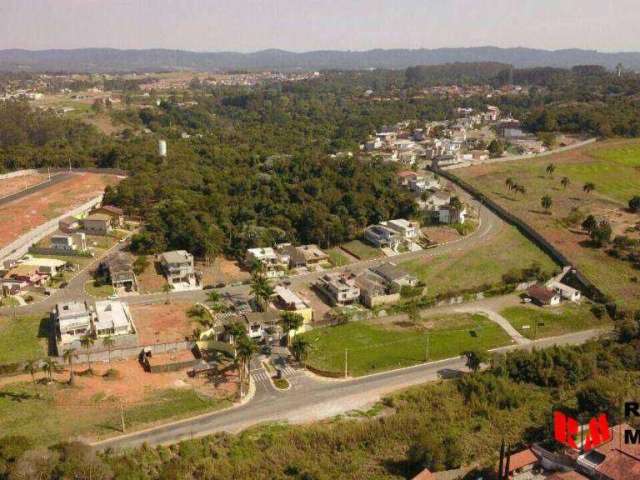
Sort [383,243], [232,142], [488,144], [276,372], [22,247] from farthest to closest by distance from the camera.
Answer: [488,144] < [232,142] < [383,243] < [22,247] < [276,372]

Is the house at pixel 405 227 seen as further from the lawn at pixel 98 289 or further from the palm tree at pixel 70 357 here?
the palm tree at pixel 70 357

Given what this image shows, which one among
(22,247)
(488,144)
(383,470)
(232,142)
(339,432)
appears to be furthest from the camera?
(488,144)

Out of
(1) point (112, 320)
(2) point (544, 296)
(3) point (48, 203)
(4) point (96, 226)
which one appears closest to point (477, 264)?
(2) point (544, 296)

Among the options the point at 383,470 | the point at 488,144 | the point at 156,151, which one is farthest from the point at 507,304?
the point at 488,144

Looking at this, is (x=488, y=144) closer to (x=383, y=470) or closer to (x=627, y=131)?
(x=627, y=131)

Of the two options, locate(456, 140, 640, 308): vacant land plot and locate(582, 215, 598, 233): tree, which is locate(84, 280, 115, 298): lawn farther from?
locate(582, 215, 598, 233): tree

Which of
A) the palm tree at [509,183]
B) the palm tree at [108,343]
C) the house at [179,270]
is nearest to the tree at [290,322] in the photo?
the palm tree at [108,343]
